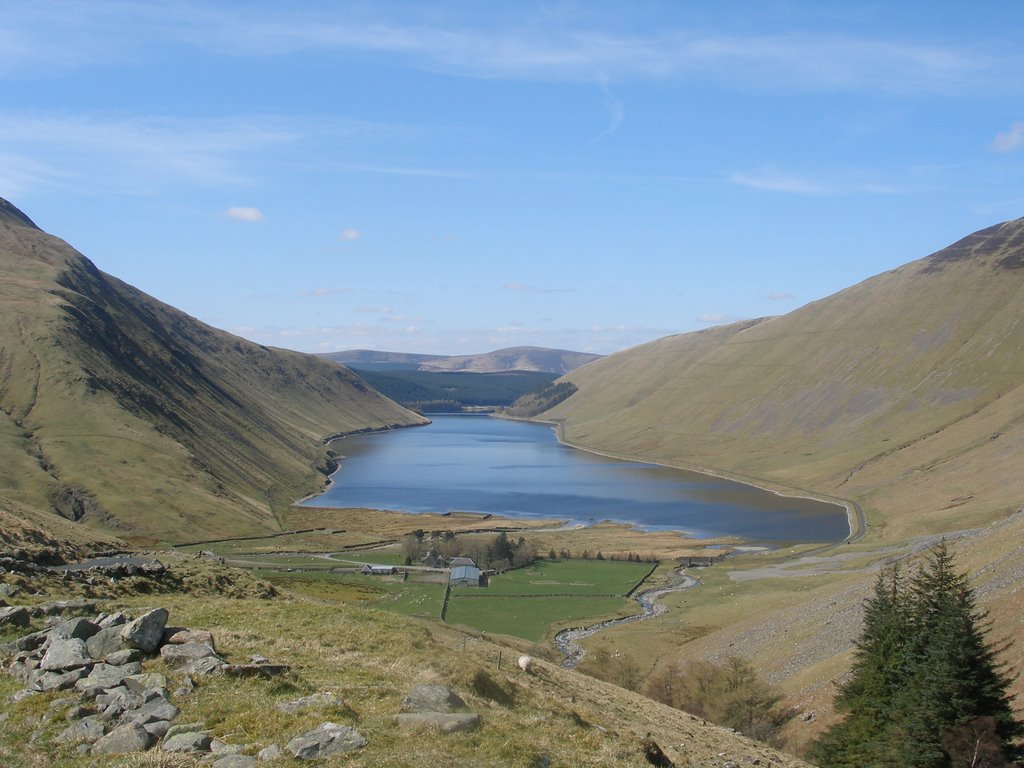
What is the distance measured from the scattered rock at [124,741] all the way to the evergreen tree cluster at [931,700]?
18348 millimetres

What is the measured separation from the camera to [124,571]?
26938 millimetres

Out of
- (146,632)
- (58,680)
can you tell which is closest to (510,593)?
(146,632)

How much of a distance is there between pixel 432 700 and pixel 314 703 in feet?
6.71

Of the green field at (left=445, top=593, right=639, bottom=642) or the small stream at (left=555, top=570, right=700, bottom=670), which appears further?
the green field at (left=445, top=593, right=639, bottom=642)

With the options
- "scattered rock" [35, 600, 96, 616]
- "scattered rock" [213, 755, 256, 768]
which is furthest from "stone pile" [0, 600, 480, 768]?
"scattered rock" [35, 600, 96, 616]

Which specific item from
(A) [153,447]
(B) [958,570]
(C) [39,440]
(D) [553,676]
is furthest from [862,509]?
(D) [553,676]

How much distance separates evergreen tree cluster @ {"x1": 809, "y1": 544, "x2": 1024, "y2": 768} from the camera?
22.1 m

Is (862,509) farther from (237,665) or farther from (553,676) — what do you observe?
(237,665)

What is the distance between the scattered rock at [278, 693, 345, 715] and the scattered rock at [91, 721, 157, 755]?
6.89 ft

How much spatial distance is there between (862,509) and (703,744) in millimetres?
133340

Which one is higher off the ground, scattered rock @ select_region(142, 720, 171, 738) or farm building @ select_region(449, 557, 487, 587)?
scattered rock @ select_region(142, 720, 171, 738)

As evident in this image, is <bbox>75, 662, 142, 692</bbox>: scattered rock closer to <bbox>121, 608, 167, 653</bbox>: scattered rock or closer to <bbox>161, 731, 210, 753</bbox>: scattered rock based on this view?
<bbox>121, 608, 167, 653</bbox>: scattered rock

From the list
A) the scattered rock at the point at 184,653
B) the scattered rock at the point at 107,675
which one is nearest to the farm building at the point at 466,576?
the scattered rock at the point at 184,653

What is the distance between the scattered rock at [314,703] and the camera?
46.2 ft
